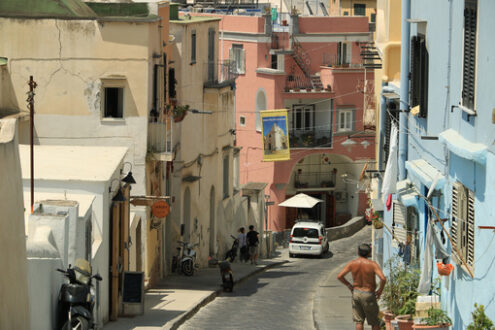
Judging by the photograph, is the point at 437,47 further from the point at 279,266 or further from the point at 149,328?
the point at 279,266

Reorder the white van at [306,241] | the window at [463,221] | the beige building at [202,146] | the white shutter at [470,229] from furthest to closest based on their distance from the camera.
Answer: the white van at [306,241]
the beige building at [202,146]
the window at [463,221]
the white shutter at [470,229]

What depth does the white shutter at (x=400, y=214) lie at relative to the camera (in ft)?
78.9

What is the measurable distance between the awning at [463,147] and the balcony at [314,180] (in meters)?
49.7

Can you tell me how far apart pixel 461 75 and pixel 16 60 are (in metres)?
17.2

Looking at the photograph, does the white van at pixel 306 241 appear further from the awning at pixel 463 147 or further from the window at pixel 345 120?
the awning at pixel 463 147

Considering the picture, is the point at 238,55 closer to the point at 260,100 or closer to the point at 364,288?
the point at 260,100

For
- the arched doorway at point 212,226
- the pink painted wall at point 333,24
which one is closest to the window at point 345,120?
the pink painted wall at point 333,24

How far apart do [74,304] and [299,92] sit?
47.0 m

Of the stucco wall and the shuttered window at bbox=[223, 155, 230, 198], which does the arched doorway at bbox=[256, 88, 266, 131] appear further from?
the stucco wall

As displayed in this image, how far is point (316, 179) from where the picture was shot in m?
68.0

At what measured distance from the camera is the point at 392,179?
2336 cm

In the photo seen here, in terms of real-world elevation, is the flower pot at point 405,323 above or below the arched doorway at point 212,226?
above

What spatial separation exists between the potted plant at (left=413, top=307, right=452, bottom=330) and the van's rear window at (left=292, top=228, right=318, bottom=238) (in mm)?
35369

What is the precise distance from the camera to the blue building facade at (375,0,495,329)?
14.5 meters
